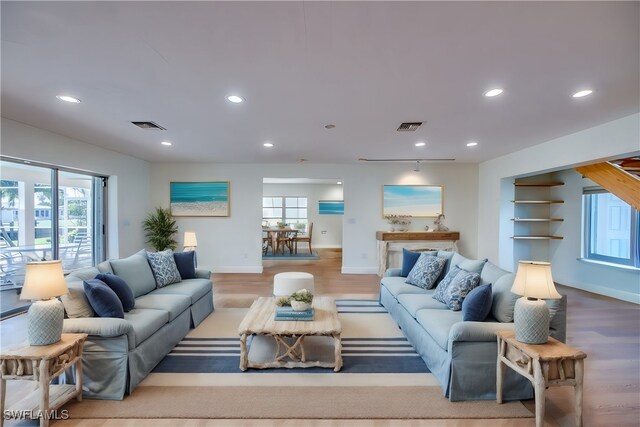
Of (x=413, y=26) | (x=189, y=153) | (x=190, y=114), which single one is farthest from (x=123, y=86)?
(x=189, y=153)

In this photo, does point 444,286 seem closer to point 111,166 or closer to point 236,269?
point 236,269

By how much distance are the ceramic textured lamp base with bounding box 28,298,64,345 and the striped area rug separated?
908 millimetres

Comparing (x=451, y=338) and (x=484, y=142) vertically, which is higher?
(x=484, y=142)

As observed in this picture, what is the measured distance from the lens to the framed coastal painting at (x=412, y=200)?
6.66 meters

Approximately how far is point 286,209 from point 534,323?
968 centimetres

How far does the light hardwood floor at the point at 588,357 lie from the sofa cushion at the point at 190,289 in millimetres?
717

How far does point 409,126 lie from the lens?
3703 millimetres

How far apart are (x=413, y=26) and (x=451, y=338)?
7.00 ft

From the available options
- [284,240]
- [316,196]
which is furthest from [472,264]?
[316,196]

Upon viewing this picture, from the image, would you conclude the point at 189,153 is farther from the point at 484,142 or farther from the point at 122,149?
the point at 484,142

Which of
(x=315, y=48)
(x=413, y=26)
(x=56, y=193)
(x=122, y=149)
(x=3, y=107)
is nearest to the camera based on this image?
(x=413, y=26)

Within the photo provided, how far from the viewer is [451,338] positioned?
2209 mm

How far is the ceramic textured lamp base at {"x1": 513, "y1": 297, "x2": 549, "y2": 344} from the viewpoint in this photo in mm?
1964

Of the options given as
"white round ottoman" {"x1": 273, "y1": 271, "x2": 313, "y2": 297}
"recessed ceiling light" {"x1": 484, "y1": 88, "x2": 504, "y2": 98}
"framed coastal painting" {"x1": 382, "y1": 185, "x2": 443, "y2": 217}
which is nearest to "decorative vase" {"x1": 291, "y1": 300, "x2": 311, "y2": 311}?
"white round ottoman" {"x1": 273, "y1": 271, "x2": 313, "y2": 297}
